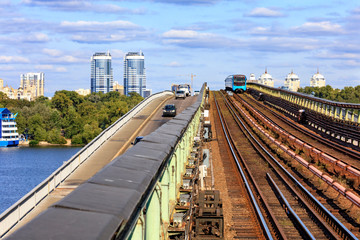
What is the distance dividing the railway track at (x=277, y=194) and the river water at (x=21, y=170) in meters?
37.9

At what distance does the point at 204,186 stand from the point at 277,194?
3.55m

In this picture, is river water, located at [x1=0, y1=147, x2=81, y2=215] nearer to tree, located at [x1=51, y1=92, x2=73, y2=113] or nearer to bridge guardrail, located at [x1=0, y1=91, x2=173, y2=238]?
bridge guardrail, located at [x1=0, y1=91, x2=173, y2=238]

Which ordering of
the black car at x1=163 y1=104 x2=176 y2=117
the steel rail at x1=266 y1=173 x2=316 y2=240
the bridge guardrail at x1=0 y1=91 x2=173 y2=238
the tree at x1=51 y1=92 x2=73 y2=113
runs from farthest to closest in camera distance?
the tree at x1=51 y1=92 x2=73 y2=113, the black car at x1=163 y1=104 x2=176 y2=117, the bridge guardrail at x1=0 y1=91 x2=173 y2=238, the steel rail at x1=266 y1=173 x2=316 y2=240

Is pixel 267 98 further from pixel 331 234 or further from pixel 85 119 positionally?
pixel 85 119

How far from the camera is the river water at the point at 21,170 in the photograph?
228 ft

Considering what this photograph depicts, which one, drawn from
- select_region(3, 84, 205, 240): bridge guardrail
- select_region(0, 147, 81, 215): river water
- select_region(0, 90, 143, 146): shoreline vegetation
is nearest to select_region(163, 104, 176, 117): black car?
select_region(0, 147, 81, 215): river water

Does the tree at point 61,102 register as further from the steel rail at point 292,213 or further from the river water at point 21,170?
the steel rail at point 292,213

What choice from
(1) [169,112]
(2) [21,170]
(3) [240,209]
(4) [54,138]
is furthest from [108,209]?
(4) [54,138]

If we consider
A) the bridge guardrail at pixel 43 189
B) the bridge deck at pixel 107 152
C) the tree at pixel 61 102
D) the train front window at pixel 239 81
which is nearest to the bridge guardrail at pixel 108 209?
the bridge deck at pixel 107 152

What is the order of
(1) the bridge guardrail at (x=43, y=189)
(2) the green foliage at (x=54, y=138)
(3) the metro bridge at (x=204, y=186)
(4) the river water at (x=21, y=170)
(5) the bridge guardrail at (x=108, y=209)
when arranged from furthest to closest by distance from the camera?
(2) the green foliage at (x=54, y=138)
(4) the river water at (x=21, y=170)
(1) the bridge guardrail at (x=43, y=189)
(3) the metro bridge at (x=204, y=186)
(5) the bridge guardrail at (x=108, y=209)

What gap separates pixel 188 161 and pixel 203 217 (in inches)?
226

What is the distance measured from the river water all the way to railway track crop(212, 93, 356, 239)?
3792 centimetres

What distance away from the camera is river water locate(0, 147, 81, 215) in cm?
6962

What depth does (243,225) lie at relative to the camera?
16719 mm
